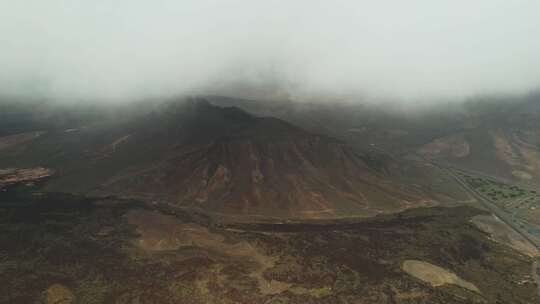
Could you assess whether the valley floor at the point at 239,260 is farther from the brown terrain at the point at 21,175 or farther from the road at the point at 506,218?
the brown terrain at the point at 21,175

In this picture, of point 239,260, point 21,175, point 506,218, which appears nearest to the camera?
point 239,260

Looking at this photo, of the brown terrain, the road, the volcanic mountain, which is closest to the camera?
the road

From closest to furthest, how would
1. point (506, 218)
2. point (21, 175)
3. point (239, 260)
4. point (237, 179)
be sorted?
1. point (239, 260)
2. point (506, 218)
3. point (237, 179)
4. point (21, 175)

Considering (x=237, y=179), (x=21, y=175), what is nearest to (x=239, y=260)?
(x=237, y=179)

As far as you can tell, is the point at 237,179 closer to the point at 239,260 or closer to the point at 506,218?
the point at 239,260

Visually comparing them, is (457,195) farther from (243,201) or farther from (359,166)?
(243,201)

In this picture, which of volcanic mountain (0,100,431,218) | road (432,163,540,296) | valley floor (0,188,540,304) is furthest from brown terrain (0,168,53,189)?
road (432,163,540,296)

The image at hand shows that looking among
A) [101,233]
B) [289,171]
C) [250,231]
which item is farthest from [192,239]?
[289,171]

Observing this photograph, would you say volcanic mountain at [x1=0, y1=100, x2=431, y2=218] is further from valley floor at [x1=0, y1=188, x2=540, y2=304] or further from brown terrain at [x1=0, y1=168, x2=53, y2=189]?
valley floor at [x1=0, y1=188, x2=540, y2=304]

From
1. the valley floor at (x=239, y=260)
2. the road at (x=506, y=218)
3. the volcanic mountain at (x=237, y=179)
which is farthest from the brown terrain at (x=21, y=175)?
the road at (x=506, y=218)

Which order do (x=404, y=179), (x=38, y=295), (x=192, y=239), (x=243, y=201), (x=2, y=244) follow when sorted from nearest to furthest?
(x=38, y=295), (x=2, y=244), (x=192, y=239), (x=243, y=201), (x=404, y=179)

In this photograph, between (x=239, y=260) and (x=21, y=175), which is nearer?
(x=239, y=260)
